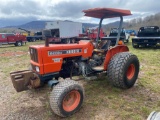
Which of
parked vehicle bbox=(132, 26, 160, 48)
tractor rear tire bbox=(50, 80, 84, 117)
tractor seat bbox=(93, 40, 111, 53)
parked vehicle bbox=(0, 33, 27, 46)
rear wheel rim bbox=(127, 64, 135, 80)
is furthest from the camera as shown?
parked vehicle bbox=(0, 33, 27, 46)

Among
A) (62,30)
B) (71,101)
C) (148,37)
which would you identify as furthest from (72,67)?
(62,30)

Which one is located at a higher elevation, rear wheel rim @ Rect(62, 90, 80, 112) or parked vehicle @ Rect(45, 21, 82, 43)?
parked vehicle @ Rect(45, 21, 82, 43)

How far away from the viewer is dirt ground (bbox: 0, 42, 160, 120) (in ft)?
11.9

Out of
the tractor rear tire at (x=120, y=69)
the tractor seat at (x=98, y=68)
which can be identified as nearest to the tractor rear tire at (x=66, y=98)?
the tractor seat at (x=98, y=68)

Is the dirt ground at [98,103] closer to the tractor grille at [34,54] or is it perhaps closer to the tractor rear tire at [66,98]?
the tractor rear tire at [66,98]

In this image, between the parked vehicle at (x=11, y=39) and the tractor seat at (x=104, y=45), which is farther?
the parked vehicle at (x=11, y=39)

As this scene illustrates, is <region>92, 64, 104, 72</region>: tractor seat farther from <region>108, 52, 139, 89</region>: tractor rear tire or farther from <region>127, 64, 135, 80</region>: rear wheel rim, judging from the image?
<region>127, 64, 135, 80</region>: rear wheel rim

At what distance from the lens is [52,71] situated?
3.95 metres

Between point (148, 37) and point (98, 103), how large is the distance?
10.1 meters

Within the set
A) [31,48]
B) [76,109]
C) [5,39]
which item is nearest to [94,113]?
[76,109]

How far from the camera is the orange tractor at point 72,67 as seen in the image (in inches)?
140

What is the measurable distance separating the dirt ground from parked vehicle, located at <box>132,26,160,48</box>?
25.5ft

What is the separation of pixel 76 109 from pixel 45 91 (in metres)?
1.54

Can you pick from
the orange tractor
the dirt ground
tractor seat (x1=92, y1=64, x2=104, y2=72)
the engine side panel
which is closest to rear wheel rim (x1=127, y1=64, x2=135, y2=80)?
the orange tractor
